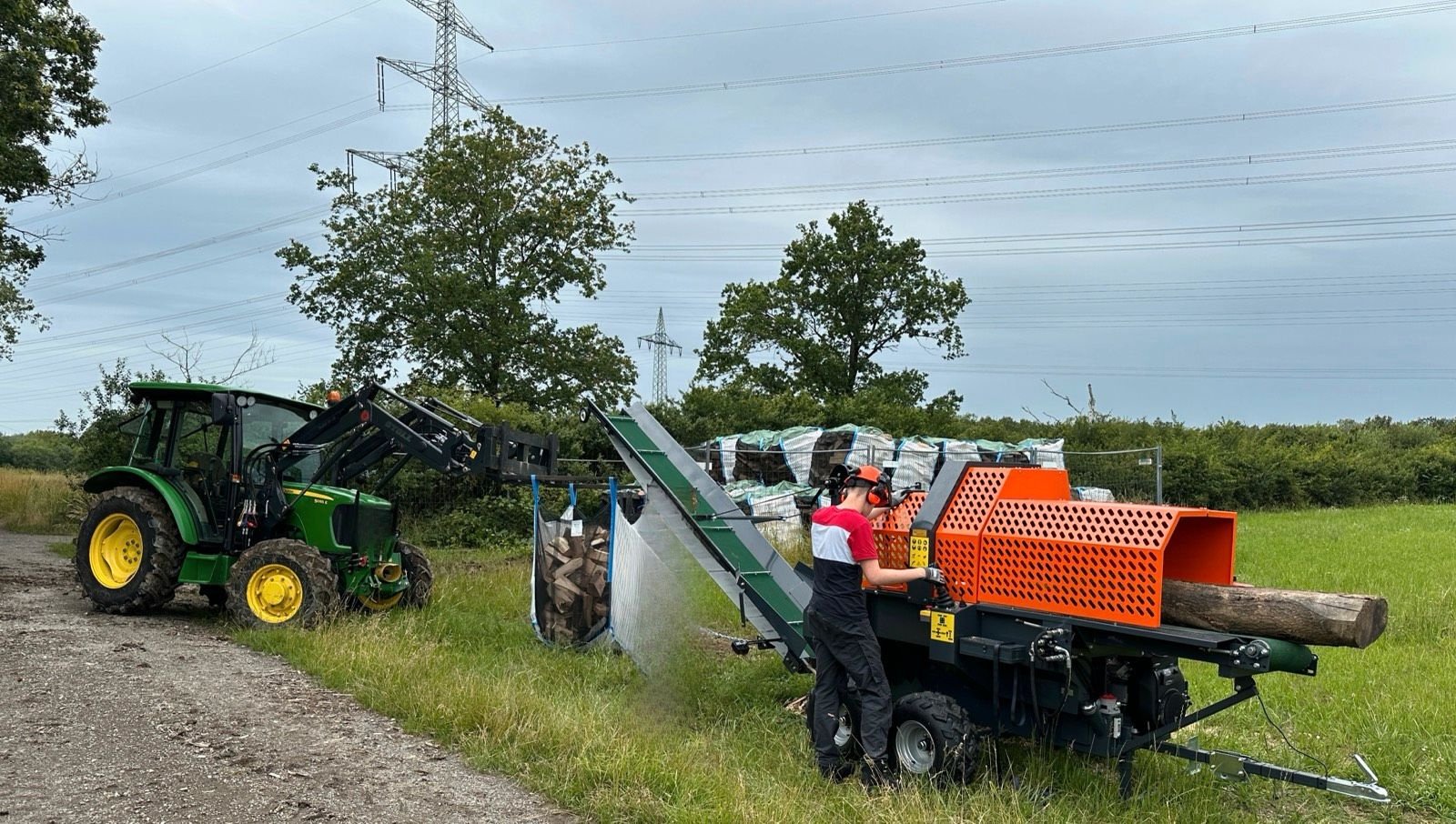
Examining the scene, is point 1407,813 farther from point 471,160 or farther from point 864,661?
point 471,160

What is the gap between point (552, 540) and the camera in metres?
9.78

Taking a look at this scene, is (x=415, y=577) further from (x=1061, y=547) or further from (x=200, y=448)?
(x=1061, y=547)

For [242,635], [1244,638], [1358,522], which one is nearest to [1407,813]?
[1244,638]

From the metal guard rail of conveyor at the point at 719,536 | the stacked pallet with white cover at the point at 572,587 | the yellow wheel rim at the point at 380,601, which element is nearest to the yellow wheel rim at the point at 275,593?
the yellow wheel rim at the point at 380,601

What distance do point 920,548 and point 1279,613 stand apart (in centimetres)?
178

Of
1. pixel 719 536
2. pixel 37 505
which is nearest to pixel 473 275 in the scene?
pixel 37 505

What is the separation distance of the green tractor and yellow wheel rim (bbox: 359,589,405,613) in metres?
0.02

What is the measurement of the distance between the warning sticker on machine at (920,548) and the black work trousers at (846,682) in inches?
16.4

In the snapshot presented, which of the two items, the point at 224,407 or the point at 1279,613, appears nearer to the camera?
the point at 1279,613

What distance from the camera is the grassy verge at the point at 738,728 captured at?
215 inches

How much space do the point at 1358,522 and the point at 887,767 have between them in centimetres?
2207

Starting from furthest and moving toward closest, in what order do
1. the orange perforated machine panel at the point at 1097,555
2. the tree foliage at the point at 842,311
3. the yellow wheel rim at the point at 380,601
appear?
1. the tree foliage at the point at 842,311
2. the yellow wheel rim at the point at 380,601
3. the orange perforated machine panel at the point at 1097,555

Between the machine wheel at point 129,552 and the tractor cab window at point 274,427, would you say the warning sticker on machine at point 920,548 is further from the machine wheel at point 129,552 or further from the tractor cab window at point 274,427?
the machine wheel at point 129,552

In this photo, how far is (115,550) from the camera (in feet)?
35.9
